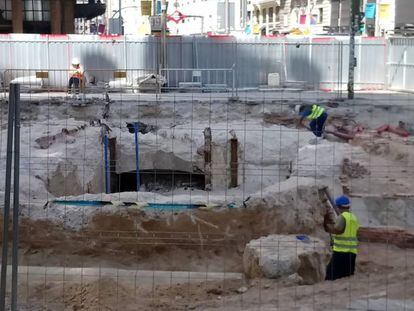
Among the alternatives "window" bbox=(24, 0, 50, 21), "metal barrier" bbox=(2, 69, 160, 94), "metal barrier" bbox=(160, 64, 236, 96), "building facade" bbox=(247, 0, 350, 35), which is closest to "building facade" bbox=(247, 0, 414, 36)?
"building facade" bbox=(247, 0, 350, 35)

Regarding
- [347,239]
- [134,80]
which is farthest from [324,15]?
[347,239]

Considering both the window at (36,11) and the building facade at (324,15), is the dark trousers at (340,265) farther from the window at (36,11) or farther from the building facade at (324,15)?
the window at (36,11)

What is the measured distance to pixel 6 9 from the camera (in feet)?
128

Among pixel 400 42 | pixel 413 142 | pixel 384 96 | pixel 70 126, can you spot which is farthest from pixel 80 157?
pixel 400 42

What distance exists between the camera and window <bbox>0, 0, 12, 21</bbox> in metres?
38.9

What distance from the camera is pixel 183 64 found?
29969 mm

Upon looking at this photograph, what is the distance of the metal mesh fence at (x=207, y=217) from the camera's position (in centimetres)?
802

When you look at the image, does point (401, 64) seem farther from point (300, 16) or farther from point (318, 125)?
point (300, 16)

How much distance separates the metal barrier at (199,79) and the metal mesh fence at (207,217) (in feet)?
26.6

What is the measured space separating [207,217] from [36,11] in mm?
31783

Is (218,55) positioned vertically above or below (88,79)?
above

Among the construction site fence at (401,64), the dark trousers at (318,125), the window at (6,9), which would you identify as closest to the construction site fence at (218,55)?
the construction site fence at (401,64)

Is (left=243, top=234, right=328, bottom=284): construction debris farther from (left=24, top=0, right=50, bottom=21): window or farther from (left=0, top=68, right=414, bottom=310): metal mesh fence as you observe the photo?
(left=24, top=0, right=50, bottom=21): window

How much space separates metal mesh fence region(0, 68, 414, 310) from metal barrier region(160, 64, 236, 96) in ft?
26.6
